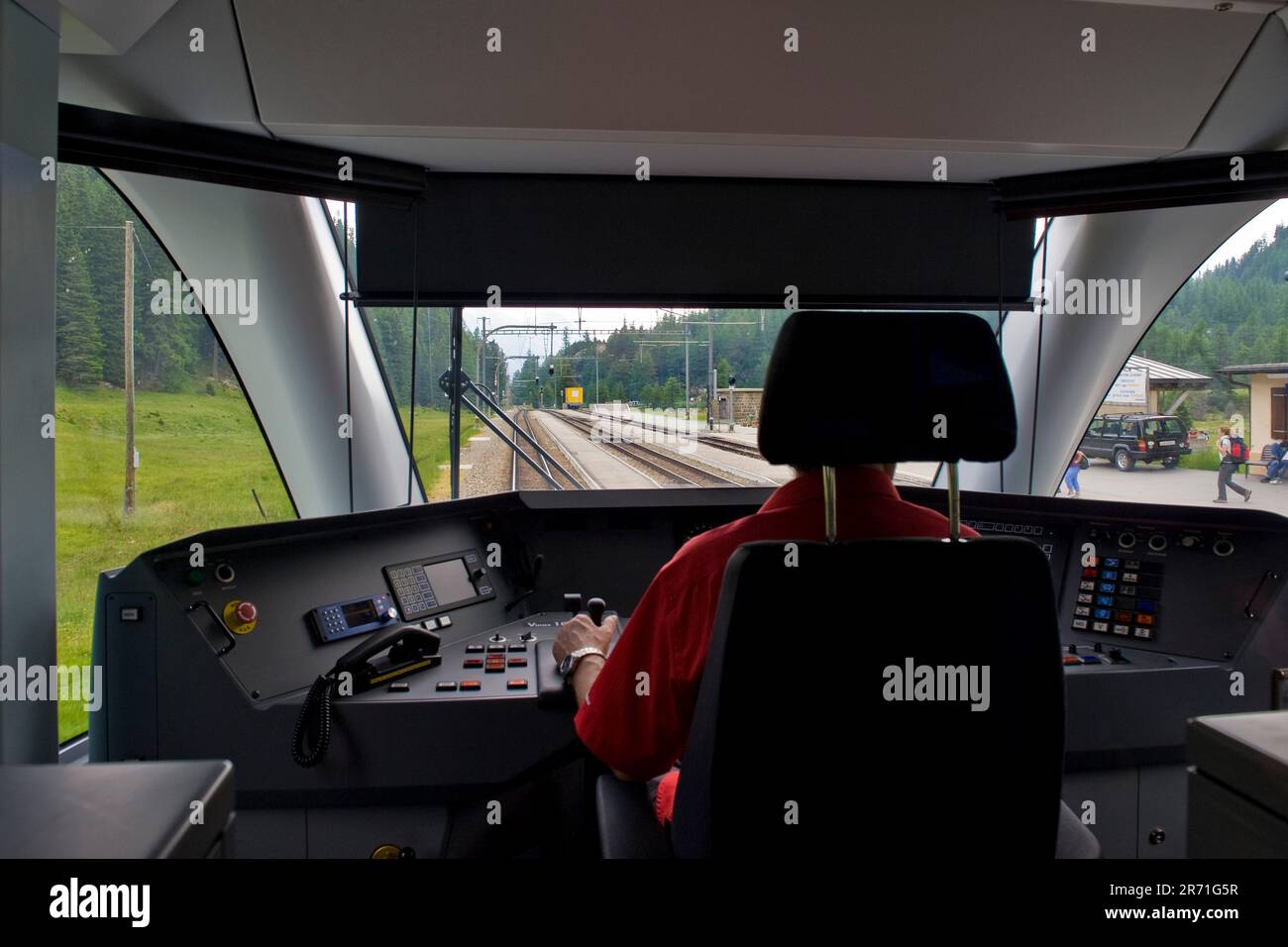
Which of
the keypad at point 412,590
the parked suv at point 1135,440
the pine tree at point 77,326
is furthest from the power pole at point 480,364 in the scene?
the parked suv at point 1135,440

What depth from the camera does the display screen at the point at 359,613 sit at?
212 cm

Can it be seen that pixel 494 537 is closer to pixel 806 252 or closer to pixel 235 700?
pixel 235 700

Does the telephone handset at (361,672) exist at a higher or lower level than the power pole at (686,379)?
lower

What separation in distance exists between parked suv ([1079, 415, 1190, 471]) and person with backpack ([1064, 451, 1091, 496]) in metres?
0.03

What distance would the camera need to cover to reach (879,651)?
106cm

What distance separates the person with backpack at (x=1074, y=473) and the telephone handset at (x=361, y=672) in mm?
2849

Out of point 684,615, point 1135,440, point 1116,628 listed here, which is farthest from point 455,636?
point 1135,440

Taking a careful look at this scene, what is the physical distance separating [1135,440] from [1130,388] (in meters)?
0.28

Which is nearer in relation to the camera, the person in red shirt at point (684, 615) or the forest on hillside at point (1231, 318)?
the person in red shirt at point (684, 615)

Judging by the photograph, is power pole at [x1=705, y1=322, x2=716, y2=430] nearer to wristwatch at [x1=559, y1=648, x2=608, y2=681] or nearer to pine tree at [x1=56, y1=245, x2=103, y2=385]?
wristwatch at [x1=559, y1=648, x2=608, y2=681]

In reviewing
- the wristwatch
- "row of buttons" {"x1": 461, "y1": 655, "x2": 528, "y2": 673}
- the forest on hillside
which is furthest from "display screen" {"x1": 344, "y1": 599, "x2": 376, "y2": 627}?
the forest on hillside

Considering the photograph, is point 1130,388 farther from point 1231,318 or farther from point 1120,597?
point 1120,597

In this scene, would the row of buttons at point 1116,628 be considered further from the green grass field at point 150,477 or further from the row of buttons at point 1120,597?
the green grass field at point 150,477

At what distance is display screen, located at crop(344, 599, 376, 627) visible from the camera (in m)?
2.12
